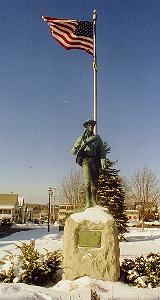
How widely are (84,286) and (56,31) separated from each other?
8.53 m

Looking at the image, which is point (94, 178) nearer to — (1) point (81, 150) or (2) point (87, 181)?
(2) point (87, 181)

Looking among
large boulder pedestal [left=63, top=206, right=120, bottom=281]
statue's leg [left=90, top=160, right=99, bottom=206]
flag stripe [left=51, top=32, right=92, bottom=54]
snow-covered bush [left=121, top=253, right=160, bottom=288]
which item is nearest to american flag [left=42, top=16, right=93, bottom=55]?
flag stripe [left=51, top=32, right=92, bottom=54]

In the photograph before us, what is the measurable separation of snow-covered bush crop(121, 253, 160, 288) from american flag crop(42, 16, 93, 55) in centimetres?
723

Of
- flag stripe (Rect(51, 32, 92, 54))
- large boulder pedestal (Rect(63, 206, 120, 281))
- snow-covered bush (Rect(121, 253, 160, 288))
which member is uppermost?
flag stripe (Rect(51, 32, 92, 54))

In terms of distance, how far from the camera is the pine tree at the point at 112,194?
2495cm

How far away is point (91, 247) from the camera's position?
858 cm

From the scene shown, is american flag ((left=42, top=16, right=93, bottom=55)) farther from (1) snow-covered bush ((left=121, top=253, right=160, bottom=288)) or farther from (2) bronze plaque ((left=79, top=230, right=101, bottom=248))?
(1) snow-covered bush ((left=121, top=253, right=160, bottom=288))

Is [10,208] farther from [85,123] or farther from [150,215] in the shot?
[85,123]

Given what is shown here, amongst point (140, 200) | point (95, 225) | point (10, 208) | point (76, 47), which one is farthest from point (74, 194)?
point (95, 225)

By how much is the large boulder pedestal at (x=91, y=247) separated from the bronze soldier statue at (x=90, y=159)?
94cm

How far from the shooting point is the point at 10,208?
81.1m

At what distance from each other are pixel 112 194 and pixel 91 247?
16683 mm

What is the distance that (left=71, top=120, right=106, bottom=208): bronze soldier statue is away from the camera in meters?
9.71

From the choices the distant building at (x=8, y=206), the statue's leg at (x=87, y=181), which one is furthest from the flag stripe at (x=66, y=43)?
the distant building at (x=8, y=206)
